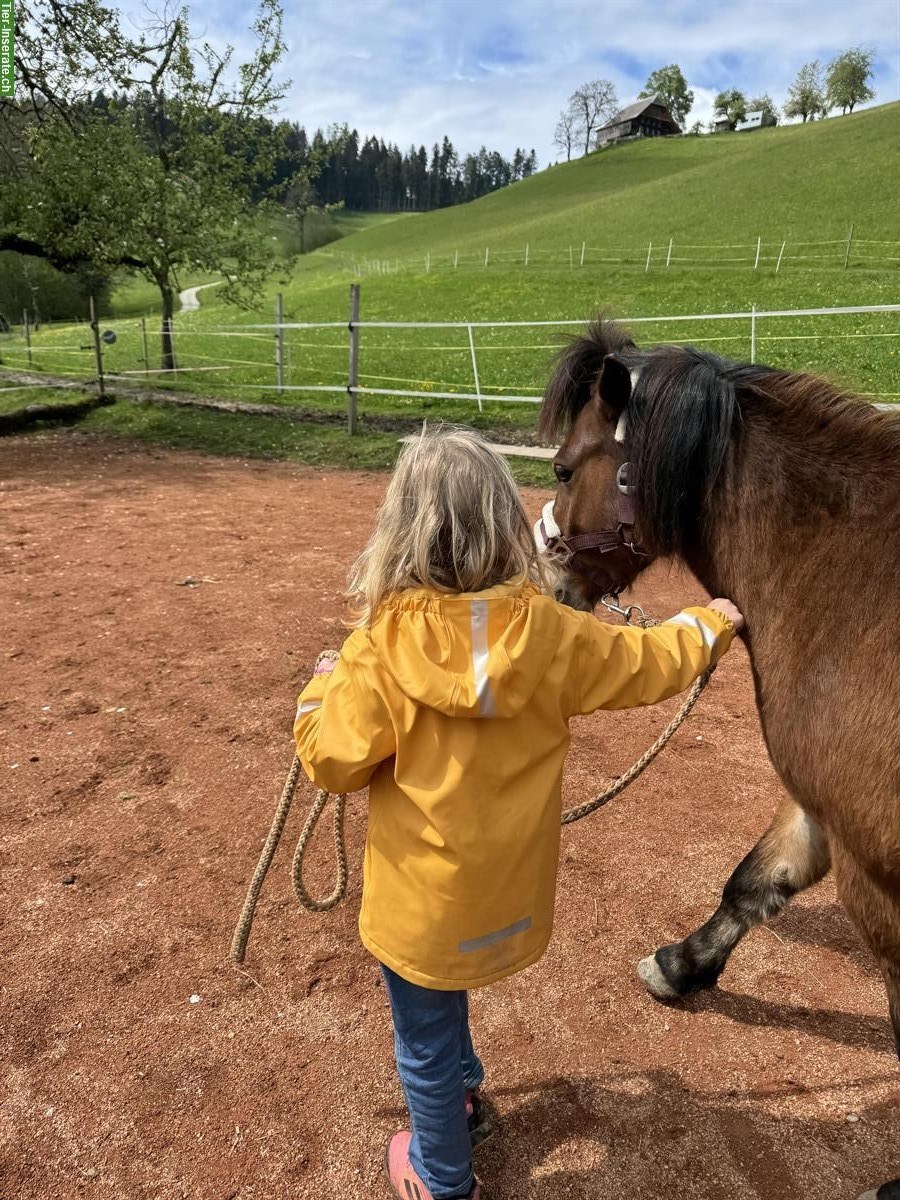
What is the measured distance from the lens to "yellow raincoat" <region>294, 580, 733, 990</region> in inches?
56.2

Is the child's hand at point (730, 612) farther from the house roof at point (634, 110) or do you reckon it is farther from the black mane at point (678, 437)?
the house roof at point (634, 110)

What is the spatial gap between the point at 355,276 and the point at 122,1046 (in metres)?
46.1

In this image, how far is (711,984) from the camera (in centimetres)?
252

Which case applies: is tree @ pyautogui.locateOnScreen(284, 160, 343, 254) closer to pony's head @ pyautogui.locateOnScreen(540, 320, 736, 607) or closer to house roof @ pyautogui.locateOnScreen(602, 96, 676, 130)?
pony's head @ pyautogui.locateOnScreen(540, 320, 736, 607)

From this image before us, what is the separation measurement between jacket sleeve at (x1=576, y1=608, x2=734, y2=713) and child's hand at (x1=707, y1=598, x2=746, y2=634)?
0.49 feet

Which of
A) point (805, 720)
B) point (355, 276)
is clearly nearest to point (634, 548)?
point (805, 720)

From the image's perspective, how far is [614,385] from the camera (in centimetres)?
211

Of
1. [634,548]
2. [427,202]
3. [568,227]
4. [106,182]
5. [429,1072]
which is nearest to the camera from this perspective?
[429,1072]

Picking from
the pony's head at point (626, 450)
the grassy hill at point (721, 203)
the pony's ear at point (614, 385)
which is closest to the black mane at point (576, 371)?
the pony's head at point (626, 450)

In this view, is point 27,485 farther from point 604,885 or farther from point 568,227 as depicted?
point 568,227

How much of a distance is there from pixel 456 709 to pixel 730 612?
81cm

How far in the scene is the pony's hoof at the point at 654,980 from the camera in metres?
2.47

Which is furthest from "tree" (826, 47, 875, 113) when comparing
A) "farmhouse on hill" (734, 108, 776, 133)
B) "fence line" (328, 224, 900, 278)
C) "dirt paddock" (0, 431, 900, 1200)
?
"dirt paddock" (0, 431, 900, 1200)

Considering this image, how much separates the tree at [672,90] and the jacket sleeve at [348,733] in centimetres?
10936
